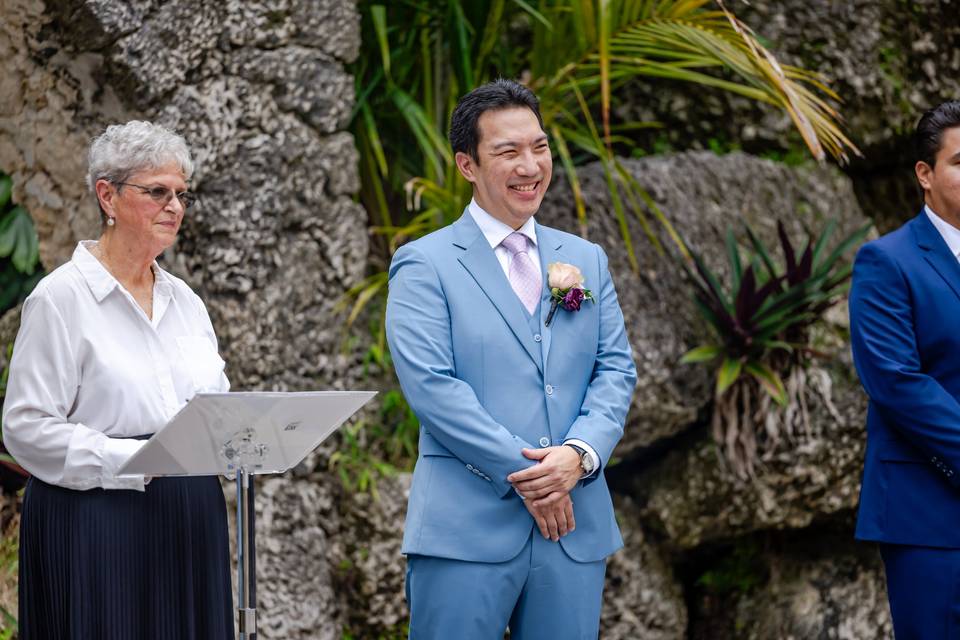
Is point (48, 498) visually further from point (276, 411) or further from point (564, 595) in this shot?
point (564, 595)

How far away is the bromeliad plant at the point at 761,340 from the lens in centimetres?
486

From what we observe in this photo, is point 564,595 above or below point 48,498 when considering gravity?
below

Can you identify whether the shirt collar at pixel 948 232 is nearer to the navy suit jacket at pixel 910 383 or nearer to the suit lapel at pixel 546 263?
the navy suit jacket at pixel 910 383

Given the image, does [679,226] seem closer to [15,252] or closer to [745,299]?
[745,299]

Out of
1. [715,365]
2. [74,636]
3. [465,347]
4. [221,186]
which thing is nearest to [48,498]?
[74,636]

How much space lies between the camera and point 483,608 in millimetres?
2703

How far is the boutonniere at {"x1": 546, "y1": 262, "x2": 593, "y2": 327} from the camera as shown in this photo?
113 inches

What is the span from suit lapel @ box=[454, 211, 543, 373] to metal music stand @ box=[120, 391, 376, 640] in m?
0.50

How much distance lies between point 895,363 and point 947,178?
0.60 meters

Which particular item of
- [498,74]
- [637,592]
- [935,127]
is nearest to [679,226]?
[498,74]

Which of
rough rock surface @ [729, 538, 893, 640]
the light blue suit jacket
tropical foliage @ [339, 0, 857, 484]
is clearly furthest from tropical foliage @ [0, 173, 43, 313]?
rough rock surface @ [729, 538, 893, 640]

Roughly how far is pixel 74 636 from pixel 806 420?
10.9ft

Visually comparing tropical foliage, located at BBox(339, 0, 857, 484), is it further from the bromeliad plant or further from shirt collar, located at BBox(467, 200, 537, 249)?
shirt collar, located at BBox(467, 200, 537, 249)

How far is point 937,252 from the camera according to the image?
127 inches
